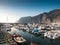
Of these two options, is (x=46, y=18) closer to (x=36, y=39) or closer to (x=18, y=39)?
(x=36, y=39)

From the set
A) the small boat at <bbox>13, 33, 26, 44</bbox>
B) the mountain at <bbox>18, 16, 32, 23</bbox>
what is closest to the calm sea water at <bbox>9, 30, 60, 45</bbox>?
the small boat at <bbox>13, 33, 26, 44</bbox>

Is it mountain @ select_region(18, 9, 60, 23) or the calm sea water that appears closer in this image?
the calm sea water

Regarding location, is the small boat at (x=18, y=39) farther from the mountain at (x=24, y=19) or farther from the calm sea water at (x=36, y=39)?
the mountain at (x=24, y=19)

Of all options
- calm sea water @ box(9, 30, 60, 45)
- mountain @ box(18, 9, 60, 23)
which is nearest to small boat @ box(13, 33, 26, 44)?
calm sea water @ box(9, 30, 60, 45)

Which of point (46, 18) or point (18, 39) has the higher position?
point (46, 18)

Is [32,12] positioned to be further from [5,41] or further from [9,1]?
[5,41]

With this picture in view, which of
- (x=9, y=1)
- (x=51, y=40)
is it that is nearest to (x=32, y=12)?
(x=9, y=1)

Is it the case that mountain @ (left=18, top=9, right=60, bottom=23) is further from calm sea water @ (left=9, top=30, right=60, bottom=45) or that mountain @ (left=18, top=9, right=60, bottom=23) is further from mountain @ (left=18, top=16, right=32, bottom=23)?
calm sea water @ (left=9, top=30, right=60, bottom=45)

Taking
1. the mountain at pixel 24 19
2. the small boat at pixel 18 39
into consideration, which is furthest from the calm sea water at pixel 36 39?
the mountain at pixel 24 19

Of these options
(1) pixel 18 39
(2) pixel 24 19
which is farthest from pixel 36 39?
(2) pixel 24 19

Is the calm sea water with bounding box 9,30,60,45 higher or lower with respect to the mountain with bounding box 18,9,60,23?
lower

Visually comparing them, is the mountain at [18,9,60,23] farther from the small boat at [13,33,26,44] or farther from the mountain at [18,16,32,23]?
the small boat at [13,33,26,44]
